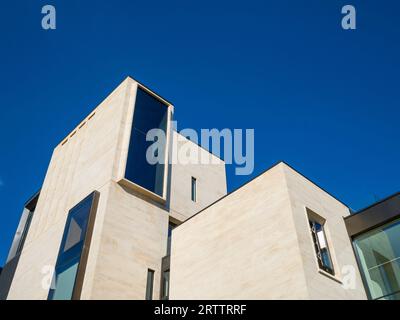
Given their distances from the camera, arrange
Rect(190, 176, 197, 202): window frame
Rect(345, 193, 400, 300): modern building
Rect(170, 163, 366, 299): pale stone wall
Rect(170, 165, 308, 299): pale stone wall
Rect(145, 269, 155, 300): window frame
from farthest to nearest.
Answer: Rect(190, 176, 197, 202): window frame < Rect(145, 269, 155, 300): window frame < Rect(345, 193, 400, 300): modern building < Rect(170, 165, 308, 299): pale stone wall < Rect(170, 163, 366, 299): pale stone wall

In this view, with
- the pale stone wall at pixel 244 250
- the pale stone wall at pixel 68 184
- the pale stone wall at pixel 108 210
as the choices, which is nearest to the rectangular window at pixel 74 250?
the pale stone wall at pixel 108 210

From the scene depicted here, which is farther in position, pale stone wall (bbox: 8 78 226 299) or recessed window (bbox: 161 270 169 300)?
recessed window (bbox: 161 270 169 300)

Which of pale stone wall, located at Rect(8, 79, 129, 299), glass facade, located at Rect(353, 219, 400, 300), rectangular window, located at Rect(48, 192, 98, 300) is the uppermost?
pale stone wall, located at Rect(8, 79, 129, 299)

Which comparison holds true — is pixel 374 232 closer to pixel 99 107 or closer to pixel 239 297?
pixel 239 297

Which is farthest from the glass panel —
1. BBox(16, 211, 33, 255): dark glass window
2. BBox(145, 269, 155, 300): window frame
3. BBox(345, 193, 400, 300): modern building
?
BBox(345, 193, 400, 300): modern building

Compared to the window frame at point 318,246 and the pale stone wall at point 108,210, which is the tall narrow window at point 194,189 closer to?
the pale stone wall at point 108,210

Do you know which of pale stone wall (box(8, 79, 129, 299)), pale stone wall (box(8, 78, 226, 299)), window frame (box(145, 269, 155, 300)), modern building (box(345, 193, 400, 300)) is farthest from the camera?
pale stone wall (box(8, 79, 129, 299))

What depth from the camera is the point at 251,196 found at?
53.9 ft

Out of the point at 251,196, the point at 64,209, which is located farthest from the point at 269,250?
the point at 64,209

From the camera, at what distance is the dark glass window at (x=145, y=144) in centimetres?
2212

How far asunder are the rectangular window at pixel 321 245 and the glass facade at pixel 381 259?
65.0 inches

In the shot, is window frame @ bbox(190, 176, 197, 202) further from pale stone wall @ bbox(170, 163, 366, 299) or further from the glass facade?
the glass facade

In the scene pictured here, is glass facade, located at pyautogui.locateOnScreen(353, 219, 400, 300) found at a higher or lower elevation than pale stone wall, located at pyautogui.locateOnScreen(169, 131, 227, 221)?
lower

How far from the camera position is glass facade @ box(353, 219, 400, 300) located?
14265 millimetres
